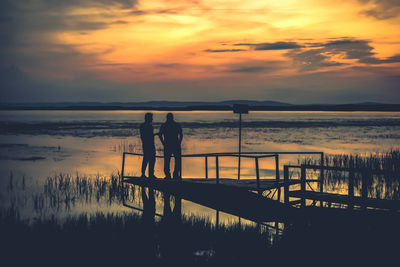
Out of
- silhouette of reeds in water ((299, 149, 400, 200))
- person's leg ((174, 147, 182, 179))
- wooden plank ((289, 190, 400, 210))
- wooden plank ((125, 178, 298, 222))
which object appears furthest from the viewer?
silhouette of reeds in water ((299, 149, 400, 200))

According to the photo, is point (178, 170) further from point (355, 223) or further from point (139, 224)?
point (355, 223)

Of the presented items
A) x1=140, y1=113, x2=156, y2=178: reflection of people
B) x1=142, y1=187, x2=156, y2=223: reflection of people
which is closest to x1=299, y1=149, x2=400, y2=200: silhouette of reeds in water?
x1=142, y1=187, x2=156, y2=223: reflection of people

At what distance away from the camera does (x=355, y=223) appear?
29.7 feet

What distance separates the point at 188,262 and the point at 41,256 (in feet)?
8.67

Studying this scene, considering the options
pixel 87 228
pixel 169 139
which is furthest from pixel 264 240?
pixel 169 139

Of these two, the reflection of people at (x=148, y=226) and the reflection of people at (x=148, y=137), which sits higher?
the reflection of people at (x=148, y=137)

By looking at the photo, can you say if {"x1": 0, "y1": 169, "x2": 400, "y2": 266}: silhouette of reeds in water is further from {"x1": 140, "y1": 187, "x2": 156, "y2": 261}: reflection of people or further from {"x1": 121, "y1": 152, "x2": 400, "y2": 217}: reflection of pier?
{"x1": 121, "y1": 152, "x2": 400, "y2": 217}: reflection of pier

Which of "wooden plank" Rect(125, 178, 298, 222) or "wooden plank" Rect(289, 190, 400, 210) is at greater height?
"wooden plank" Rect(289, 190, 400, 210)

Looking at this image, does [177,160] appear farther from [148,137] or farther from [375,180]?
[375,180]

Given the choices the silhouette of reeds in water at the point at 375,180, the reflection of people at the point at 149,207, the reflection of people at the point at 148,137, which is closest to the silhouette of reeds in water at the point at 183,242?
the reflection of people at the point at 149,207

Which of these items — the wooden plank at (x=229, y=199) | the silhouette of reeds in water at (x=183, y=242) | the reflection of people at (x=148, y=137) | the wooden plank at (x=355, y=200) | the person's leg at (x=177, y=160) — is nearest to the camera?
the silhouette of reeds in water at (x=183, y=242)

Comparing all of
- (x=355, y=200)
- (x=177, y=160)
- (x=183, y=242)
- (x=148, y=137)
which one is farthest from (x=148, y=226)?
(x=355, y=200)

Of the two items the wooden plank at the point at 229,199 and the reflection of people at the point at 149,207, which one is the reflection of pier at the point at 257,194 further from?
the reflection of people at the point at 149,207

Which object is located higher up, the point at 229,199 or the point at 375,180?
the point at 229,199
